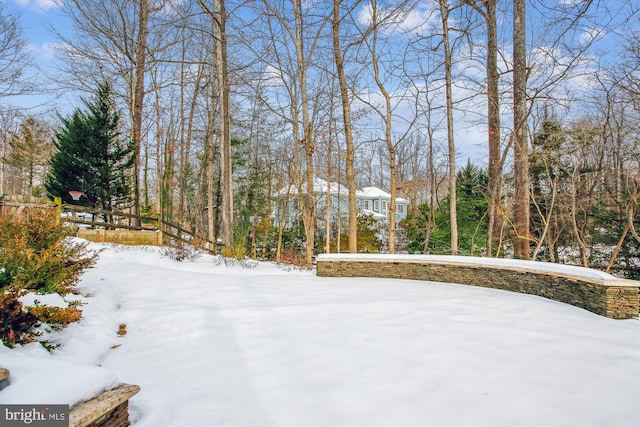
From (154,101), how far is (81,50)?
365cm

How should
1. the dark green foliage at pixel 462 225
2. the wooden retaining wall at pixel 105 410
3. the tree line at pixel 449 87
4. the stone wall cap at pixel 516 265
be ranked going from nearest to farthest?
1. the wooden retaining wall at pixel 105 410
2. the stone wall cap at pixel 516 265
3. the tree line at pixel 449 87
4. the dark green foliage at pixel 462 225

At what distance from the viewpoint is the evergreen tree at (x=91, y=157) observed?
42.1 ft

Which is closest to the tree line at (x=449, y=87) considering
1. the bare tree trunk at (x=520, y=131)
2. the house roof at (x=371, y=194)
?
the bare tree trunk at (x=520, y=131)

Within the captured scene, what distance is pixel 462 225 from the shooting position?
11695 mm

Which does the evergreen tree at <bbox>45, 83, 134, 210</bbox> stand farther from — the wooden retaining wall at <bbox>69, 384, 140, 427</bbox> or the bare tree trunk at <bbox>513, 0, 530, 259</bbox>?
the bare tree trunk at <bbox>513, 0, 530, 259</bbox>

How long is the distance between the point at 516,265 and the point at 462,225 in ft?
20.4

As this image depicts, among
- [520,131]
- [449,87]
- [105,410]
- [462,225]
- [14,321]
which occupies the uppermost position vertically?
[449,87]

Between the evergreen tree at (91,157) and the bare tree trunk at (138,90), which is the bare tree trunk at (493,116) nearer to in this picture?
the bare tree trunk at (138,90)

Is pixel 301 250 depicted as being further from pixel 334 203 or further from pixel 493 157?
pixel 493 157

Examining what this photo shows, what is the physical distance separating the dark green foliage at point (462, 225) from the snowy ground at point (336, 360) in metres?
6.50

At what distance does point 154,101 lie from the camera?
15.8 m

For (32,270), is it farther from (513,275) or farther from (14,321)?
(513,275)

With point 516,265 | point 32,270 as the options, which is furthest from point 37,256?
point 516,265

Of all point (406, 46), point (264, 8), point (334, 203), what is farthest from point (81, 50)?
point (334, 203)
